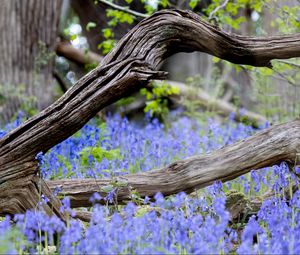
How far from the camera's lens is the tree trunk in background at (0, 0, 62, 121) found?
359 inches

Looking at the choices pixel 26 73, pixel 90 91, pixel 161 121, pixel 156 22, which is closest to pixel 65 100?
pixel 90 91

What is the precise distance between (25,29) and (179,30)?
558cm

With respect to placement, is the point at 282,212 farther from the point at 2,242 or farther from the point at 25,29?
the point at 25,29

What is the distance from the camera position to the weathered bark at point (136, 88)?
371 centimetres

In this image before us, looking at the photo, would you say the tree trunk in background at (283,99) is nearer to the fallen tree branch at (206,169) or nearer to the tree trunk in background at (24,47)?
the tree trunk in background at (24,47)

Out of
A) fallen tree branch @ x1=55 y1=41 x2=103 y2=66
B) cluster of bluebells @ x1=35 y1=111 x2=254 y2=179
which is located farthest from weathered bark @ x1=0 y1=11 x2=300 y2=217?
fallen tree branch @ x1=55 y1=41 x2=103 y2=66

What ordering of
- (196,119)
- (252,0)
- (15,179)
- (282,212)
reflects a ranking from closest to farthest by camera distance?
(282,212), (15,179), (252,0), (196,119)

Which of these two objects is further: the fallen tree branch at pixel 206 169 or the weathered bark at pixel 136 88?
the fallen tree branch at pixel 206 169

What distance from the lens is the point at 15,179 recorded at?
3.70 metres

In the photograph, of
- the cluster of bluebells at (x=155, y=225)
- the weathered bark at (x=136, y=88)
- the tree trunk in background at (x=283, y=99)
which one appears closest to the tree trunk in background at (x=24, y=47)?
the tree trunk in background at (x=283, y=99)

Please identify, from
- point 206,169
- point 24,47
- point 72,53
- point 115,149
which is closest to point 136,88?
point 206,169

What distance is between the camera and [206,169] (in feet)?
13.6

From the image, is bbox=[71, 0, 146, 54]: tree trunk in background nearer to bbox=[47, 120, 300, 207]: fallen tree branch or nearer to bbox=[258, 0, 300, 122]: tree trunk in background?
bbox=[258, 0, 300, 122]: tree trunk in background

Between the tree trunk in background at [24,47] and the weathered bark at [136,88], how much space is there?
5.21 meters
